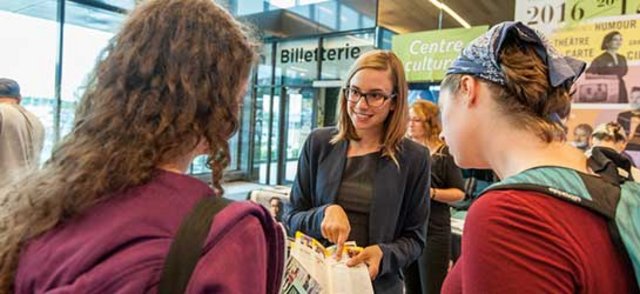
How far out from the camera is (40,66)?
19.2ft

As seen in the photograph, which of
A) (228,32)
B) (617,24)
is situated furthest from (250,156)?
(228,32)

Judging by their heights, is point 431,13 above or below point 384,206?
above

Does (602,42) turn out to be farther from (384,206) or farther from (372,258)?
(372,258)

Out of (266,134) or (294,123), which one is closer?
(294,123)

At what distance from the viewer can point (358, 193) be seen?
1.50m

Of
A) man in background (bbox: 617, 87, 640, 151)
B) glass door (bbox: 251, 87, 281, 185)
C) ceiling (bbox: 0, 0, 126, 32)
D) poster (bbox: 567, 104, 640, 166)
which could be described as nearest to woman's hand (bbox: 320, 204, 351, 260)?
poster (bbox: 567, 104, 640, 166)

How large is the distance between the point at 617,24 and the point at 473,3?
80.9 inches

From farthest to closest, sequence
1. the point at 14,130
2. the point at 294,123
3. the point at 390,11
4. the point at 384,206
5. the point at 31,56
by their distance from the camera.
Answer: the point at 294,123
the point at 390,11
the point at 31,56
the point at 14,130
the point at 384,206

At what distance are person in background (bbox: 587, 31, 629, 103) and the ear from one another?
408 cm

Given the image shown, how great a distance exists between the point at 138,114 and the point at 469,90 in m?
0.57

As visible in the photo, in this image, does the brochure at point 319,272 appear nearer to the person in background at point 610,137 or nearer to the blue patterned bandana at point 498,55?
the blue patterned bandana at point 498,55

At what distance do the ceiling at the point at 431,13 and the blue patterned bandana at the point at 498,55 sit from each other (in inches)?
203

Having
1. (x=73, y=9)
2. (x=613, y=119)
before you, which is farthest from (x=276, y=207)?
(x=73, y=9)

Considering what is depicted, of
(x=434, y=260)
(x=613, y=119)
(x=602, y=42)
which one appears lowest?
(x=434, y=260)
